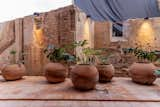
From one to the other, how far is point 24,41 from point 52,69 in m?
1.57

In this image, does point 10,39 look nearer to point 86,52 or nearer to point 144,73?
point 86,52

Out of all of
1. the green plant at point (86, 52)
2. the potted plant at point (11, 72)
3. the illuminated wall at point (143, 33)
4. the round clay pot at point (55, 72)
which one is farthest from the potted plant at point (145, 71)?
the illuminated wall at point (143, 33)

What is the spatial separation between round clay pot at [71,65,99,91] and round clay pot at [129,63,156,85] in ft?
2.95

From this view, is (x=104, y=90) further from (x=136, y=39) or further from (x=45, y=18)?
(x=136, y=39)

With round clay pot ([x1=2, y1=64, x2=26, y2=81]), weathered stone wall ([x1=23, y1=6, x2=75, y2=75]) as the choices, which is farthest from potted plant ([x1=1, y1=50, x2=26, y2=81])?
weathered stone wall ([x1=23, y1=6, x2=75, y2=75])

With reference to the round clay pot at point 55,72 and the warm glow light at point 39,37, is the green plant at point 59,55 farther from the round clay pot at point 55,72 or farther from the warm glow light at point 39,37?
the warm glow light at point 39,37

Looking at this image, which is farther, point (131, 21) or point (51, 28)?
point (131, 21)

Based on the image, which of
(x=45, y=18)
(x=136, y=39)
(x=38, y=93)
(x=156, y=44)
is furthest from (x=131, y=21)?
(x=38, y=93)

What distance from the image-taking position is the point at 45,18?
4465 mm

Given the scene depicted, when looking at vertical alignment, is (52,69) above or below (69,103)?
above

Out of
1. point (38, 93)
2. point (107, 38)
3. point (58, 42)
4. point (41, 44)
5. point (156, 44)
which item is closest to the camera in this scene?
point (38, 93)

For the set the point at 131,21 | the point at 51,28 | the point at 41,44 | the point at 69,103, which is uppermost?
the point at 131,21

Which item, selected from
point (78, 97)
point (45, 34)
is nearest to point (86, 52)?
point (78, 97)

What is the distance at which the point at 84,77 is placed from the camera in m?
3.03
